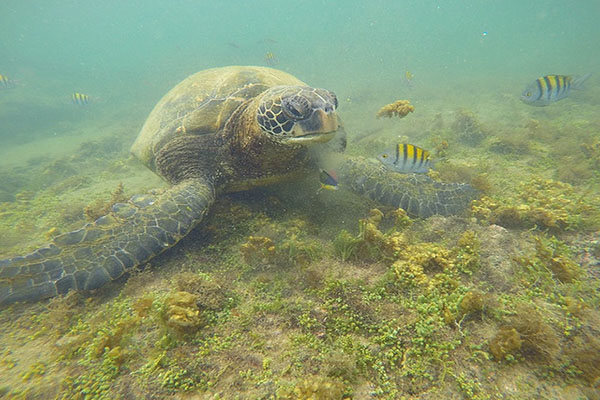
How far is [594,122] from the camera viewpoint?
28.0 ft

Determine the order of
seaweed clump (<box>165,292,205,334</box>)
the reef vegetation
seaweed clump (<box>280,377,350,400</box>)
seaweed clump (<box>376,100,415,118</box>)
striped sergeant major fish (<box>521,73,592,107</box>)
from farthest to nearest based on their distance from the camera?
seaweed clump (<box>376,100,415,118</box>)
striped sergeant major fish (<box>521,73,592,107</box>)
seaweed clump (<box>165,292,205,334</box>)
the reef vegetation
seaweed clump (<box>280,377,350,400</box>)

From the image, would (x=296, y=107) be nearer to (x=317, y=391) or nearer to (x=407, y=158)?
(x=407, y=158)

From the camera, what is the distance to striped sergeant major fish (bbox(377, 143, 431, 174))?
3451mm

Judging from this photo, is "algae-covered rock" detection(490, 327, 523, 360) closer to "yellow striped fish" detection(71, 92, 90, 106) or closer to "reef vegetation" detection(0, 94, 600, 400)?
"reef vegetation" detection(0, 94, 600, 400)

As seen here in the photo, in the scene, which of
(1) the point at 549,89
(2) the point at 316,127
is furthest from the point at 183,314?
(1) the point at 549,89

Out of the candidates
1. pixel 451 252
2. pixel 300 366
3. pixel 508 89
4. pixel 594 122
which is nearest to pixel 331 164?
pixel 451 252

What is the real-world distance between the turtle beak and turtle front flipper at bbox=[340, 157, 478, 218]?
1.38 m

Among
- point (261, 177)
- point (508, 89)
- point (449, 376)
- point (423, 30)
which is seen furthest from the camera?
point (423, 30)

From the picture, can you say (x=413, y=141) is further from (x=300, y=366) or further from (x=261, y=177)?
→ (x=300, y=366)

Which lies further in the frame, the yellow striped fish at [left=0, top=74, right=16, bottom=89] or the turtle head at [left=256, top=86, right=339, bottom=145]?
the yellow striped fish at [left=0, top=74, right=16, bottom=89]

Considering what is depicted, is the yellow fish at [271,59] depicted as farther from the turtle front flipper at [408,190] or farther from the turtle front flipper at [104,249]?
the turtle front flipper at [104,249]

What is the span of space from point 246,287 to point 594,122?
12354 millimetres

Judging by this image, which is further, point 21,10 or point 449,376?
point 21,10

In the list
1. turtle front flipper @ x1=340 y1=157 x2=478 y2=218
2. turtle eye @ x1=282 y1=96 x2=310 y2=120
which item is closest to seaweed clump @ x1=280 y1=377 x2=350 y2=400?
turtle eye @ x1=282 y1=96 x2=310 y2=120
